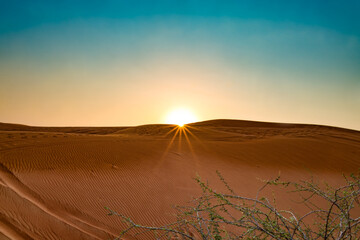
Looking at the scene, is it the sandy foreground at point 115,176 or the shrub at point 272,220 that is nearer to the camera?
the shrub at point 272,220

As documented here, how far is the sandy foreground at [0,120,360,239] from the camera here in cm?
516

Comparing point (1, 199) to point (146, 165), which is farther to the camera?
point (146, 165)

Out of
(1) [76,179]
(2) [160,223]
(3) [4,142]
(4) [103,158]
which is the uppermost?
(3) [4,142]

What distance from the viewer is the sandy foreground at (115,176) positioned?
203 inches

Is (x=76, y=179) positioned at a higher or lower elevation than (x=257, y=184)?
higher

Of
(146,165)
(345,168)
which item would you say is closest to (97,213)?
(146,165)

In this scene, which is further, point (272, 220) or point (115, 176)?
point (115, 176)

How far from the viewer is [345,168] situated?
444 inches

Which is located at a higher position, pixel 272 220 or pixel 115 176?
pixel 115 176

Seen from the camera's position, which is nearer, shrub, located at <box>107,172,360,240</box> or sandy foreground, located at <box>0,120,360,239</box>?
shrub, located at <box>107,172,360,240</box>

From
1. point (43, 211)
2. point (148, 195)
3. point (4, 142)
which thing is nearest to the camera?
point (43, 211)

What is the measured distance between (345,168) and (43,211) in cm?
1218

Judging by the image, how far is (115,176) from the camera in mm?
7902

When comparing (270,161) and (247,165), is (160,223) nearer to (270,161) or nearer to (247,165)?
(247,165)
